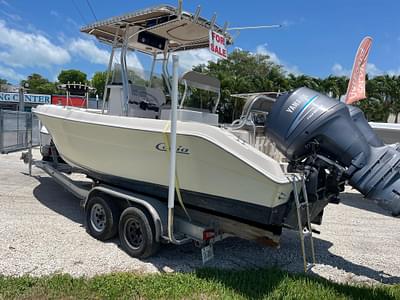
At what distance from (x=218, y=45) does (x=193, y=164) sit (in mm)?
1672

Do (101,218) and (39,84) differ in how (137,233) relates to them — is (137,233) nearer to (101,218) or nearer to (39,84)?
(101,218)

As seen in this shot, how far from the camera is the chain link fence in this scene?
1278cm

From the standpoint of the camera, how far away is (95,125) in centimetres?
469

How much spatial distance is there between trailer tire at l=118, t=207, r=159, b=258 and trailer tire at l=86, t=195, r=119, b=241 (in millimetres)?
218

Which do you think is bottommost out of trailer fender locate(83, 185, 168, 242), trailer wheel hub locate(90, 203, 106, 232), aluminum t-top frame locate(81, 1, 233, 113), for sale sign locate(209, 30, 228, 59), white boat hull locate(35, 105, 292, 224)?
trailer wheel hub locate(90, 203, 106, 232)

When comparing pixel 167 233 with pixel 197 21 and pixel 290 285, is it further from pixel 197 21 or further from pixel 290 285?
pixel 197 21

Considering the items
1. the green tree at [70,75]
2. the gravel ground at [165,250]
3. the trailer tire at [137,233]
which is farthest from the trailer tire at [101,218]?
the green tree at [70,75]

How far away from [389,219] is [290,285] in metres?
4.12

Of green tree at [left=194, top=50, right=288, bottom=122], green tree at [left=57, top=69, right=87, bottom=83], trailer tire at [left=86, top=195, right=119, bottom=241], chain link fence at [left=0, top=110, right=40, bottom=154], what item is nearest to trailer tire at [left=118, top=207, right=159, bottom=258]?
trailer tire at [left=86, top=195, right=119, bottom=241]

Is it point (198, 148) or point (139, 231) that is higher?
point (198, 148)

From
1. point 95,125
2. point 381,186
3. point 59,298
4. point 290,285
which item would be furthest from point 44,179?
point 381,186

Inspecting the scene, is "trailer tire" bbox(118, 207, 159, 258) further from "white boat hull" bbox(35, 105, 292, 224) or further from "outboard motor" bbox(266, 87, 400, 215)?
"outboard motor" bbox(266, 87, 400, 215)

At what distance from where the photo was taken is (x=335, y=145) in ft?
12.4

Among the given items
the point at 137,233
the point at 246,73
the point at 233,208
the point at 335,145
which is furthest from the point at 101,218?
the point at 246,73
